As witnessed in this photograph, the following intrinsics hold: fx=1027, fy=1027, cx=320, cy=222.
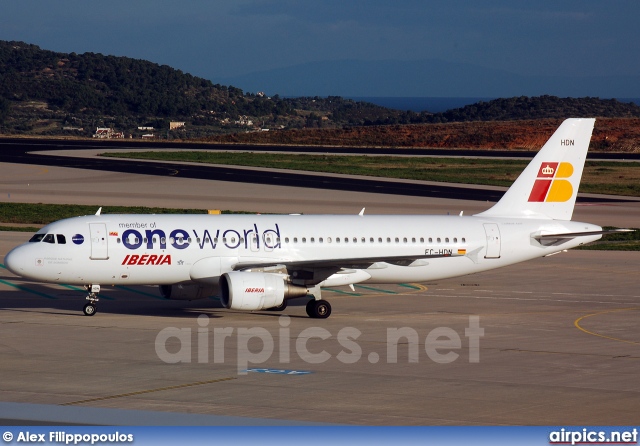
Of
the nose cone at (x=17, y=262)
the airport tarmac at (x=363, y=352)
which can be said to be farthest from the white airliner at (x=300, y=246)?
the airport tarmac at (x=363, y=352)

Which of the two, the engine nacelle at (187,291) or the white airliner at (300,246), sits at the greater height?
the white airliner at (300,246)

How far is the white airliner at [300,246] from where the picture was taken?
35.9 meters

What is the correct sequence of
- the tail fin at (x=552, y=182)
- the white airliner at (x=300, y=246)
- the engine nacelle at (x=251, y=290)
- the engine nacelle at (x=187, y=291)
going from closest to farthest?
the engine nacelle at (x=251, y=290), the white airliner at (x=300, y=246), the engine nacelle at (x=187, y=291), the tail fin at (x=552, y=182)

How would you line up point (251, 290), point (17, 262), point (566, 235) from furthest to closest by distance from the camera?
1. point (566, 235)
2. point (17, 262)
3. point (251, 290)

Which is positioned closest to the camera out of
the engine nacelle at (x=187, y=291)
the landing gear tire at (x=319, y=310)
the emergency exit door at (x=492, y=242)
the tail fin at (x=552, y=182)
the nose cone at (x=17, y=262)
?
the nose cone at (x=17, y=262)

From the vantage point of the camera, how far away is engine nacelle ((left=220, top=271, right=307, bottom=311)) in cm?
3447

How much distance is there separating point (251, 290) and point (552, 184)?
→ 14.1m

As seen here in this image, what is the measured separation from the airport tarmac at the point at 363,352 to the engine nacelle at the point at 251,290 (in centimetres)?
82

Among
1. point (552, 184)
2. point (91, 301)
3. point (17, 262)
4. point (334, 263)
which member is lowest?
point (91, 301)

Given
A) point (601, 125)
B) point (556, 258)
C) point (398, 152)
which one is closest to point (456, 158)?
point (398, 152)

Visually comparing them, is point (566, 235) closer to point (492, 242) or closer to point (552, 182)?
point (552, 182)

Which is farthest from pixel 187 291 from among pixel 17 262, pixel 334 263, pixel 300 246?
pixel 17 262

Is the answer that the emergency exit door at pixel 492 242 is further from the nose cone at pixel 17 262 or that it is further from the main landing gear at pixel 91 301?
the nose cone at pixel 17 262

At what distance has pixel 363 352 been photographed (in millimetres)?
30078
